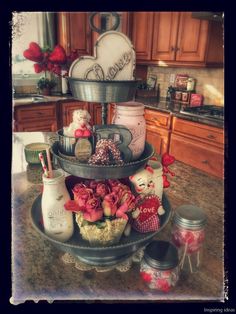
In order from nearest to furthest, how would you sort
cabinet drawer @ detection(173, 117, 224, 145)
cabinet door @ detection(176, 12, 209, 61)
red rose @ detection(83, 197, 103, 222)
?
red rose @ detection(83, 197, 103, 222)
cabinet drawer @ detection(173, 117, 224, 145)
cabinet door @ detection(176, 12, 209, 61)

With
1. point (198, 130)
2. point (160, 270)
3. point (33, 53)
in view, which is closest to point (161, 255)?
point (160, 270)

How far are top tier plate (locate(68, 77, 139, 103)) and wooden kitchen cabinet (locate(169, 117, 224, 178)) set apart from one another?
70.9 inches

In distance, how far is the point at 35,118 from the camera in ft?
9.62

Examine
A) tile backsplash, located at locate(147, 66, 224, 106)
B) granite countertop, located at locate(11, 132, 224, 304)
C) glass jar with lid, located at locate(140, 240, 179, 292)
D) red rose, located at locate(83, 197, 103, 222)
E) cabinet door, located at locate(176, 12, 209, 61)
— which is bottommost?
granite countertop, located at locate(11, 132, 224, 304)

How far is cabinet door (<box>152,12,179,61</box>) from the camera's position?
9.05ft

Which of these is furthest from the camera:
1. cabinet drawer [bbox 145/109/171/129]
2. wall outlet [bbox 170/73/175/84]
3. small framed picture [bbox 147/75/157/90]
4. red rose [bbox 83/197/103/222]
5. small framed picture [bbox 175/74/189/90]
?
small framed picture [bbox 147/75/157/90]

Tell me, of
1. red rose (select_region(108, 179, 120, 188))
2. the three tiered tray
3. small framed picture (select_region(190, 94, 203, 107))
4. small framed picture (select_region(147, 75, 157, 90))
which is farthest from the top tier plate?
small framed picture (select_region(147, 75, 157, 90))

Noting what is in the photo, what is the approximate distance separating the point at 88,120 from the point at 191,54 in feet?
7.36

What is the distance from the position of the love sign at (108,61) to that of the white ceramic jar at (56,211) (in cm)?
27

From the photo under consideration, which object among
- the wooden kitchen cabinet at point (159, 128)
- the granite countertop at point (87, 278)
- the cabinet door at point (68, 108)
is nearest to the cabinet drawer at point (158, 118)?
the wooden kitchen cabinet at point (159, 128)

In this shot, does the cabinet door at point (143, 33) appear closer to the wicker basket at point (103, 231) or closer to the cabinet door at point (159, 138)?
the cabinet door at point (159, 138)

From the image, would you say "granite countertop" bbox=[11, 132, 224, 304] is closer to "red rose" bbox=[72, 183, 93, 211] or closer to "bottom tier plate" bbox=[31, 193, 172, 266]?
"bottom tier plate" bbox=[31, 193, 172, 266]

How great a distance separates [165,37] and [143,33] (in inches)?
12.7

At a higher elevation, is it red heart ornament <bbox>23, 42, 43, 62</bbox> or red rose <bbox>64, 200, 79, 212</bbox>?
red heart ornament <bbox>23, 42, 43, 62</bbox>
